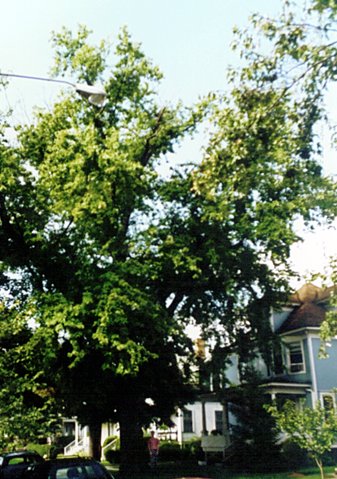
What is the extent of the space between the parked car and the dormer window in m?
18.3

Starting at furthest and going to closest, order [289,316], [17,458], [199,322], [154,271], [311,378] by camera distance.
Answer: [289,316], [311,378], [199,322], [154,271], [17,458]

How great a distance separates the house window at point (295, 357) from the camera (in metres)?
34.3

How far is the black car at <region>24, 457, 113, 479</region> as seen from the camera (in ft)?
43.8

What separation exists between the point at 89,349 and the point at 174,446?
18.2 metres

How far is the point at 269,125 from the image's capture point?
10.7m

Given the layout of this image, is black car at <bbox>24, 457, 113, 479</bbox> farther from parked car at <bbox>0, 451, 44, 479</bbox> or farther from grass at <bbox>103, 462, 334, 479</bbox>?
grass at <bbox>103, 462, 334, 479</bbox>

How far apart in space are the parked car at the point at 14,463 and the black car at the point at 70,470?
20.1ft

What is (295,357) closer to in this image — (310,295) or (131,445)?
(310,295)

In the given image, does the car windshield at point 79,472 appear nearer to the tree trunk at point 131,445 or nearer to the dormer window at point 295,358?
the tree trunk at point 131,445

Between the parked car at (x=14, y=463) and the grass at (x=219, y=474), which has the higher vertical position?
the parked car at (x=14, y=463)

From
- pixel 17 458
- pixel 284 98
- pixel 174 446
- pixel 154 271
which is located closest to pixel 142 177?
pixel 154 271

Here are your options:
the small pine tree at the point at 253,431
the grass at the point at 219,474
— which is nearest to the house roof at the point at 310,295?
the small pine tree at the point at 253,431

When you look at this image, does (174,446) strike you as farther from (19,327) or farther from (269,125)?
(269,125)

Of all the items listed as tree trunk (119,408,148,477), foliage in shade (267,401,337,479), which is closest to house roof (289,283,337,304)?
tree trunk (119,408,148,477)
